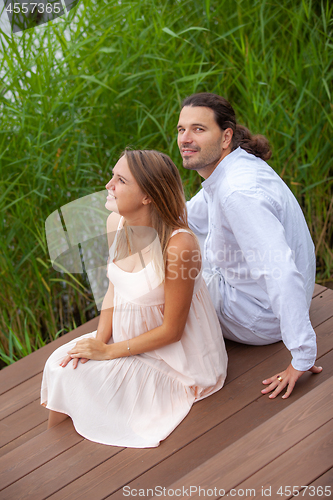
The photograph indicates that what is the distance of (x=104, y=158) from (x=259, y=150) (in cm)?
110

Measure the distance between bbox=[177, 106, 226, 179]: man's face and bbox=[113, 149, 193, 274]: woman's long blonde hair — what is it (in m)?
0.30

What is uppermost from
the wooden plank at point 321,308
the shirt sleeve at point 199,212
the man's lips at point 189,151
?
the man's lips at point 189,151

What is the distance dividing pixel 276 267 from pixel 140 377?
59 cm

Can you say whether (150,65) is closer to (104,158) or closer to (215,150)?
(104,158)

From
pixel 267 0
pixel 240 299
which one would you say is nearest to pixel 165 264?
pixel 240 299

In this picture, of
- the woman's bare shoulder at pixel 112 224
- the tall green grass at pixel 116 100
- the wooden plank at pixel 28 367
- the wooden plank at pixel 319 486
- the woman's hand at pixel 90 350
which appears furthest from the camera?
the tall green grass at pixel 116 100

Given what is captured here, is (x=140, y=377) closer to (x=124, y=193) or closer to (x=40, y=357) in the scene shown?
(x=124, y=193)

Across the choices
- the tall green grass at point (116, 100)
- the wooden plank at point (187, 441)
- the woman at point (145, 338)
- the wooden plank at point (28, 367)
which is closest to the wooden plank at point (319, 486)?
the wooden plank at point (187, 441)

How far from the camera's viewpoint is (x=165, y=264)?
64.5 inches

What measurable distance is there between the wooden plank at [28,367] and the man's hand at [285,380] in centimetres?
98

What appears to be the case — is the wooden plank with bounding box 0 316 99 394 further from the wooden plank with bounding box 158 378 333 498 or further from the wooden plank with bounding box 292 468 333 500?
the wooden plank with bounding box 292 468 333 500

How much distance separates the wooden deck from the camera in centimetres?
123

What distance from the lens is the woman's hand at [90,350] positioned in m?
1.71

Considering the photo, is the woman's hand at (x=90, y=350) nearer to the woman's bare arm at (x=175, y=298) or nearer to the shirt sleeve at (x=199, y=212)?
the woman's bare arm at (x=175, y=298)
